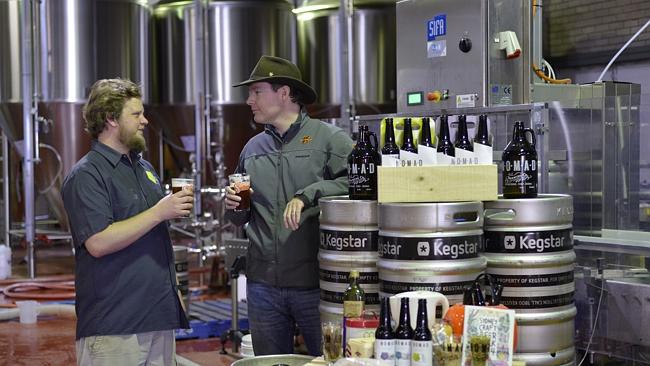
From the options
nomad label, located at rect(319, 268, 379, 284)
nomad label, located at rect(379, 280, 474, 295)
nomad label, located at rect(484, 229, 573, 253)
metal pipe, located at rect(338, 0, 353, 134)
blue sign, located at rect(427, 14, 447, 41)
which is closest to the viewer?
nomad label, located at rect(379, 280, 474, 295)

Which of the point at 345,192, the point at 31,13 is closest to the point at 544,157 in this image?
the point at 345,192

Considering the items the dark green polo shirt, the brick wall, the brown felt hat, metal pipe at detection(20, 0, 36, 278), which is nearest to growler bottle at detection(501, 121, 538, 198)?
the brown felt hat

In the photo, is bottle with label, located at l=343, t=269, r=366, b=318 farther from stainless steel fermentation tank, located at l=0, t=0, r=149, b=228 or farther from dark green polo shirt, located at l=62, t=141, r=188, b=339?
stainless steel fermentation tank, located at l=0, t=0, r=149, b=228

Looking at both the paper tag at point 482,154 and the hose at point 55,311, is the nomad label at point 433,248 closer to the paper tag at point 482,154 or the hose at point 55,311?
the paper tag at point 482,154

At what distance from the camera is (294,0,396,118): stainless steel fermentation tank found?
10984mm

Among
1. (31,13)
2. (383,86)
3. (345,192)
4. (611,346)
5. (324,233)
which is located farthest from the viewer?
(383,86)

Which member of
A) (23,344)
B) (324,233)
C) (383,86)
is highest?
(383,86)

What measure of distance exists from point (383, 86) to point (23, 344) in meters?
5.47

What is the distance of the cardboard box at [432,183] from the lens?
3.08 meters

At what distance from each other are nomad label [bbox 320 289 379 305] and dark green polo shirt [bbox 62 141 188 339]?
0.65 meters

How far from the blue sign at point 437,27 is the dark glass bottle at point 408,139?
2.16 m

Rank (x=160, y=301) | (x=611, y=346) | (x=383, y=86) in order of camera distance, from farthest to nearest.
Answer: (x=383, y=86), (x=611, y=346), (x=160, y=301)

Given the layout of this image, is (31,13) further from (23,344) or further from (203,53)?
(23,344)

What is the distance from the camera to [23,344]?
7.15 meters
